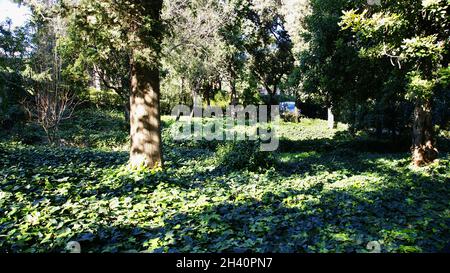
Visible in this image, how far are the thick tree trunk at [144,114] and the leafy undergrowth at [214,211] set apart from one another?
567mm

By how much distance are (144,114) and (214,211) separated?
3.71m

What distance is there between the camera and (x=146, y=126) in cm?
784

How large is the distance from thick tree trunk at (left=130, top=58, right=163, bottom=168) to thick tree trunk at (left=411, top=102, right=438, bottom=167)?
29.6 ft

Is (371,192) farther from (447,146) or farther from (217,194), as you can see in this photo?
(447,146)

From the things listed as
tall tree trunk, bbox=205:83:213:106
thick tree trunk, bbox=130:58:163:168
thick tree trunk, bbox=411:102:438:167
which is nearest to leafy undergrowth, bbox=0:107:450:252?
thick tree trunk, bbox=130:58:163:168

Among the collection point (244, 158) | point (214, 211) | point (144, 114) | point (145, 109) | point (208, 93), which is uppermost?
point (208, 93)

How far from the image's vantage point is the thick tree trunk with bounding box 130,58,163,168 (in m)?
7.76

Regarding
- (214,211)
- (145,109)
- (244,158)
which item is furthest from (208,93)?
(214,211)

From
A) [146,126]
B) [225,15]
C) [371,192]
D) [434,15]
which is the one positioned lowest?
[371,192]

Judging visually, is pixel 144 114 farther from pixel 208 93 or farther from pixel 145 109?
pixel 208 93

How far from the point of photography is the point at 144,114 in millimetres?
7809

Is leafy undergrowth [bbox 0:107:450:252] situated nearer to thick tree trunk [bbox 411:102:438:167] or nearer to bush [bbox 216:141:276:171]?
bush [bbox 216:141:276:171]
